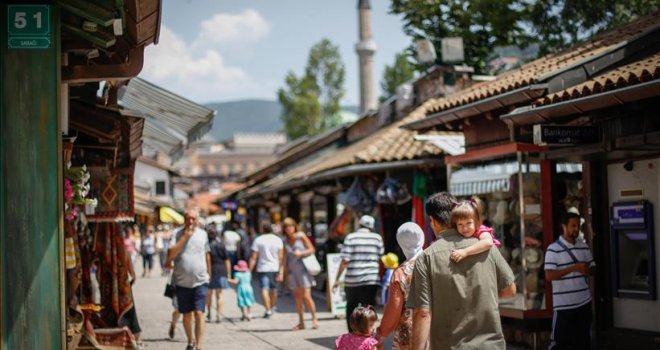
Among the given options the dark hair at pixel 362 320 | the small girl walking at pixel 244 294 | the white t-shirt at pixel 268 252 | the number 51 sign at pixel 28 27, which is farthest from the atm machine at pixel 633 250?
the small girl walking at pixel 244 294

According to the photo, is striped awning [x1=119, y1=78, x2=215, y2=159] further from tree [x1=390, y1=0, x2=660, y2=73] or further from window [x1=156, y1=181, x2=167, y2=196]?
window [x1=156, y1=181, x2=167, y2=196]

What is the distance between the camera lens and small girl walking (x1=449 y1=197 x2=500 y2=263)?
5.77m

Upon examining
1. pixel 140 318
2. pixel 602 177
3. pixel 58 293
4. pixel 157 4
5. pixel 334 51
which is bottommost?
pixel 140 318

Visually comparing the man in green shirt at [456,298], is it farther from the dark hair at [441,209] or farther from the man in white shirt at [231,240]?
the man in white shirt at [231,240]

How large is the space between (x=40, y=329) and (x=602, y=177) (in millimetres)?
7210

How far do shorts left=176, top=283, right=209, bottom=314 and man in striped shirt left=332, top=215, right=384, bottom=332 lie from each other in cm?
174

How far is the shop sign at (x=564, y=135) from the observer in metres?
10.2

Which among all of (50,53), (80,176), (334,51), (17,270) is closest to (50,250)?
(17,270)

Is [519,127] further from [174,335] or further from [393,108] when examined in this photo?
[393,108]

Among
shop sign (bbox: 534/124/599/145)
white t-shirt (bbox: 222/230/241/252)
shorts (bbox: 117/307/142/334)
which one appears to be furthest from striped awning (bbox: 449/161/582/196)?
white t-shirt (bbox: 222/230/241/252)

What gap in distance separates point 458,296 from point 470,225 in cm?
46

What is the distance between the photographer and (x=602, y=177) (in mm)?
11156

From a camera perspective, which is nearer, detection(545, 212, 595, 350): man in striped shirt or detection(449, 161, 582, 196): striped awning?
detection(545, 212, 595, 350): man in striped shirt

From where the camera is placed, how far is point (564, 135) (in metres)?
10.3
